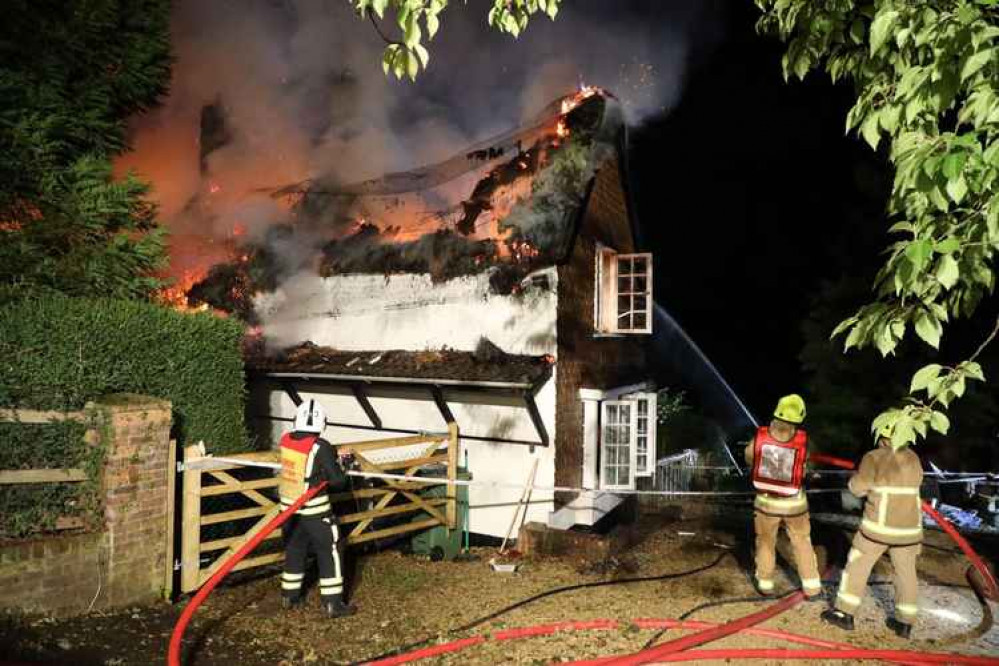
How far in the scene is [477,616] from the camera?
6527 mm

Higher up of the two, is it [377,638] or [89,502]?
[89,502]

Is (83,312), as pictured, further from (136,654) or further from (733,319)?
(733,319)

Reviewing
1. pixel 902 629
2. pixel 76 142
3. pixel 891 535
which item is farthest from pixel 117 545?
pixel 902 629

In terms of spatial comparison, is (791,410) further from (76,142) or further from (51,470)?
(76,142)

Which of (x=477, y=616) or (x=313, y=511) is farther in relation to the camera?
(x=477, y=616)

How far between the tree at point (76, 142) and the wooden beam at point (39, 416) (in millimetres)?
2124

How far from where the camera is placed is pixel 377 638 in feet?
19.0

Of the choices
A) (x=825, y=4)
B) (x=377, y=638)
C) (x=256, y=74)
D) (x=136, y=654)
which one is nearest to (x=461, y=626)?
(x=377, y=638)

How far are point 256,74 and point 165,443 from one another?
12332mm

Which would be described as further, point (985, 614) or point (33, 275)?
point (33, 275)

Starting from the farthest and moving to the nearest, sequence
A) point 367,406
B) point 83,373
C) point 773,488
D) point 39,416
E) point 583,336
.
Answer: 1. point 367,406
2. point 583,336
3. point 773,488
4. point 83,373
5. point 39,416

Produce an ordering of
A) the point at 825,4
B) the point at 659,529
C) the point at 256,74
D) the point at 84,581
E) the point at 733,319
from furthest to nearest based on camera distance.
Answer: the point at 733,319, the point at 256,74, the point at 659,529, the point at 84,581, the point at 825,4

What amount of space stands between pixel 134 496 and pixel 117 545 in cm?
46

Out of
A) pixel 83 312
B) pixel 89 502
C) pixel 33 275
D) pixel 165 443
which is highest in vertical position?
pixel 33 275
